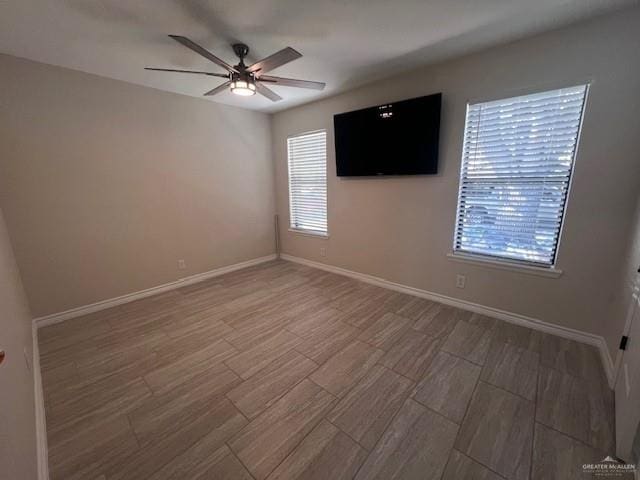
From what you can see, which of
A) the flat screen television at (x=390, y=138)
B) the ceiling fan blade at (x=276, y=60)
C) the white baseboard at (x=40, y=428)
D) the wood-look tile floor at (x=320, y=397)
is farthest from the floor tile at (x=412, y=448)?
the ceiling fan blade at (x=276, y=60)

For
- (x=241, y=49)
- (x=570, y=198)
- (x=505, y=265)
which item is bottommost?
(x=505, y=265)

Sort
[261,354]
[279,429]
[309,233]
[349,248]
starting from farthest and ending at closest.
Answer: [309,233], [349,248], [261,354], [279,429]

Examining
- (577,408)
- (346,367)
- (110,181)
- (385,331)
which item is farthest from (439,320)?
(110,181)

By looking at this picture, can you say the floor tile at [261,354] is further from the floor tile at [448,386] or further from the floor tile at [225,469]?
the floor tile at [448,386]

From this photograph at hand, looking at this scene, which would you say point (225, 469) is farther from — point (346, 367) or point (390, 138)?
point (390, 138)

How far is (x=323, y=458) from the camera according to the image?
4.16 ft

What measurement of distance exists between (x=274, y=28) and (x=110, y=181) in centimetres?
243

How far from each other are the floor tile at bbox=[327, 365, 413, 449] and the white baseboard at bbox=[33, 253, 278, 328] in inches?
113

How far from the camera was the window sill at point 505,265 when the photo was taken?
2182mm

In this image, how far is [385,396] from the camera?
162 cm

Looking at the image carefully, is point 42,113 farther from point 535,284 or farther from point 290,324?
point 535,284

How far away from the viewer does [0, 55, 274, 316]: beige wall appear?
7.68 feet

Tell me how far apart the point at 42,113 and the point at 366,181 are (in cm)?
343

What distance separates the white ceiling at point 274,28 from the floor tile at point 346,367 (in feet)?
8.29
